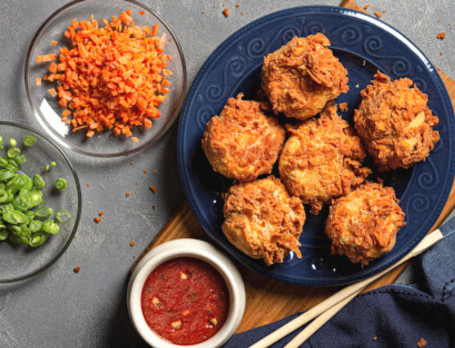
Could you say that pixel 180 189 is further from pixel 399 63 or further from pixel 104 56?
pixel 399 63

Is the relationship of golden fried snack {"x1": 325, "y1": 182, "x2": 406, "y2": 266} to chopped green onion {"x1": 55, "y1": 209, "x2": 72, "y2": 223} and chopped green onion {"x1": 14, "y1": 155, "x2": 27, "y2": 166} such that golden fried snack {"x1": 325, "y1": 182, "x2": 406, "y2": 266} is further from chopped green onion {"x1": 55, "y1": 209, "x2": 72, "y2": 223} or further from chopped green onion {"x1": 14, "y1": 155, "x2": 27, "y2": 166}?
chopped green onion {"x1": 14, "y1": 155, "x2": 27, "y2": 166}

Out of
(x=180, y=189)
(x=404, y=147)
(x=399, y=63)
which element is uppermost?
(x=399, y=63)

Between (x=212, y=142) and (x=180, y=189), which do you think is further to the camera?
(x=180, y=189)

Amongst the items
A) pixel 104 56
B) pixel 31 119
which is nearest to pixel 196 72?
pixel 104 56

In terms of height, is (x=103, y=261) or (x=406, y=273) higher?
(x=406, y=273)

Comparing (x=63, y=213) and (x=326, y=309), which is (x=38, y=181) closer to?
(x=63, y=213)

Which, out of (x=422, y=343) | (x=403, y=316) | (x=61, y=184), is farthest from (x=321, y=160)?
(x=61, y=184)

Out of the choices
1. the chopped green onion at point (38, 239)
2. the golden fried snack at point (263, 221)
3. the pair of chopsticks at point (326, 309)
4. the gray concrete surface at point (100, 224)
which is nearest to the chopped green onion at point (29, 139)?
the gray concrete surface at point (100, 224)

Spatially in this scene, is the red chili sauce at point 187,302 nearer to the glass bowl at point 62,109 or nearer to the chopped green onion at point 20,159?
the glass bowl at point 62,109
